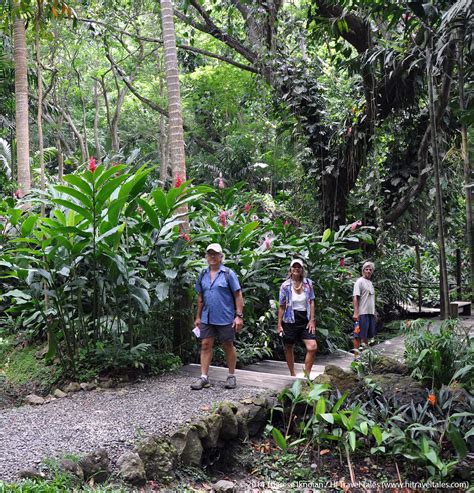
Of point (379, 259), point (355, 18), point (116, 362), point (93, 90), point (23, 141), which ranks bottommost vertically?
point (116, 362)

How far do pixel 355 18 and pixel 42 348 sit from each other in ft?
22.9

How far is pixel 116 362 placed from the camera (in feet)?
17.0

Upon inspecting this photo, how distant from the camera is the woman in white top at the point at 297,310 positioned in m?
5.41

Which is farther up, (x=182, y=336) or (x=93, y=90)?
(x=93, y=90)

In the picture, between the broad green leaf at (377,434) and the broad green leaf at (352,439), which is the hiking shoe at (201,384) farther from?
the broad green leaf at (377,434)

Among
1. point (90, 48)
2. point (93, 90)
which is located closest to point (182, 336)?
point (90, 48)

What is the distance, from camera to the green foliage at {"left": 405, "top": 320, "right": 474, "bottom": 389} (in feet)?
15.2

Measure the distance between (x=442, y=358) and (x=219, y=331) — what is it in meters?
1.98

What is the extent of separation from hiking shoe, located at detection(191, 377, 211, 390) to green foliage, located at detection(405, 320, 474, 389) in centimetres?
182

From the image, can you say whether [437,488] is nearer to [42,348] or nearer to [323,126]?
[42,348]

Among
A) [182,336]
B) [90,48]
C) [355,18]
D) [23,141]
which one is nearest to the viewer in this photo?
[182,336]

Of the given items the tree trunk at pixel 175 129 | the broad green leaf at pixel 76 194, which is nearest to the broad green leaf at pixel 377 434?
the tree trunk at pixel 175 129

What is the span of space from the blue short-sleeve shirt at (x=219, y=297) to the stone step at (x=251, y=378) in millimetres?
606

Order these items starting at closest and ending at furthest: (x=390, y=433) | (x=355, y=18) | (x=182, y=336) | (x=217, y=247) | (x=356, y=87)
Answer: (x=390, y=433)
(x=217, y=247)
(x=182, y=336)
(x=355, y=18)
(x=356, y=87)
